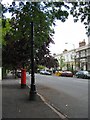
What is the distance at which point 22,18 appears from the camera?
12.8 meters

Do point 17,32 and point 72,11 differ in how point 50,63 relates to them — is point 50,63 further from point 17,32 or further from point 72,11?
point 72,11

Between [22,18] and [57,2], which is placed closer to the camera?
[57,2]

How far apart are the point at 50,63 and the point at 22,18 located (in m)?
20.3

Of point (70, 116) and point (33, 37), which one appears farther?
point (33, 37)

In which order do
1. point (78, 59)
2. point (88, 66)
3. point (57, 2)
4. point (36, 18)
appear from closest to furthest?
point (57, 2) < point (36, 18) < point (88, 66) < point (78, 59)

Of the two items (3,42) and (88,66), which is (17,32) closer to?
(3,42)

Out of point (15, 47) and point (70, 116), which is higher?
point (15, 47)

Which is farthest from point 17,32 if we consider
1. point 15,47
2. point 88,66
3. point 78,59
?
point 78,59

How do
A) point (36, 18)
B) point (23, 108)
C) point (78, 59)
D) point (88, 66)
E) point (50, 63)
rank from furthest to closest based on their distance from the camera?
1. point (78, 59)
2. point (88, 66)
3. point (50, 63)
4. point (23, 108)
5. point (36, 18)

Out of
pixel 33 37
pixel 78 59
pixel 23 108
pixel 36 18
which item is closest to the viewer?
pixel 36 18

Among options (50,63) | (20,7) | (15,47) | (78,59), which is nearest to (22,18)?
Result: (20,7)

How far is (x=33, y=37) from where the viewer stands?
58.8 ft

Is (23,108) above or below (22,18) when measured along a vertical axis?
below

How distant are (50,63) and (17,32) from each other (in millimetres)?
18239
